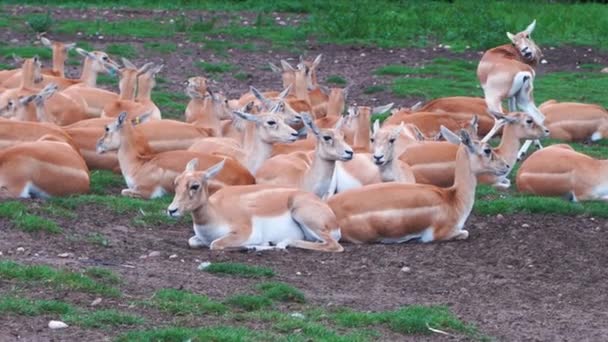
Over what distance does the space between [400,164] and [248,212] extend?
197 centimetres

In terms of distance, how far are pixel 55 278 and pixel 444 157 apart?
4496 millimetres

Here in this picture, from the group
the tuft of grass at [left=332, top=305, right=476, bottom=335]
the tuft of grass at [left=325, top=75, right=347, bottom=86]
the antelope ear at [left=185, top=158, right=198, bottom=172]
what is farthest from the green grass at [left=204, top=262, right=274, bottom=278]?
the tuft of grass at [left=325, top=75, right=347, bottom=86]

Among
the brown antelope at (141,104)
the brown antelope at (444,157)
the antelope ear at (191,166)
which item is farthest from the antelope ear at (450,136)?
the brown antelope at (141,104)

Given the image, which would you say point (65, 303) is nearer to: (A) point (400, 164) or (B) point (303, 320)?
(B) point (303, 320)

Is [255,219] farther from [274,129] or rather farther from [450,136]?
[450,136]

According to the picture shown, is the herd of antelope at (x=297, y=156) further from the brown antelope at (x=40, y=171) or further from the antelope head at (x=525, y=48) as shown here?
the antelope head at (x=525, y=48)

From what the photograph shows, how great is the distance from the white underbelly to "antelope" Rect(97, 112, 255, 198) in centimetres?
121

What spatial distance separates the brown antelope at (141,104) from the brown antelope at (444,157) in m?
2.71

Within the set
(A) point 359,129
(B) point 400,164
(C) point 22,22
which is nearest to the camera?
(B) point 400,164

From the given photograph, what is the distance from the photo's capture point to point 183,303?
712 cm

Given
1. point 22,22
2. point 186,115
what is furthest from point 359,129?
point 22,22

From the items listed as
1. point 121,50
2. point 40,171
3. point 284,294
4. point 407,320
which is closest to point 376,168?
point 40,171

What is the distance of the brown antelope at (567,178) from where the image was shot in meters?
10.7

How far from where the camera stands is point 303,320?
275 inches
